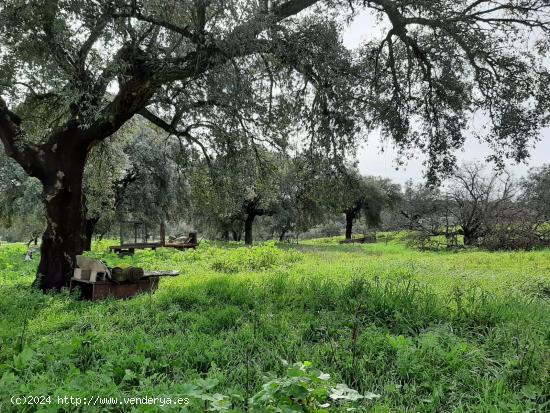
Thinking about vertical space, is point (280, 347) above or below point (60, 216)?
below

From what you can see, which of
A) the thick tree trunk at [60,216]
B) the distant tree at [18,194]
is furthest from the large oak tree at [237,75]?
the distant tree at [18,194]

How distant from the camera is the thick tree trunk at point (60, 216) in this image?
8.61 metres

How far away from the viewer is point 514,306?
5.34m

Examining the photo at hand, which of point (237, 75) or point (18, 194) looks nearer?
point (237, 75)

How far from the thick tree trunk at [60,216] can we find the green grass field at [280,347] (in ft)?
4.95

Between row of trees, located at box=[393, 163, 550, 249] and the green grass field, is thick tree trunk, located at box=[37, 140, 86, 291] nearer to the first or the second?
the green grass field

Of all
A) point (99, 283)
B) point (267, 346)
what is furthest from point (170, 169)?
point (267, 346)

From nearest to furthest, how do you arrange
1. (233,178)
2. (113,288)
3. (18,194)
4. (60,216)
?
(113,288) → (60,216) → (233,178) → (18,194)

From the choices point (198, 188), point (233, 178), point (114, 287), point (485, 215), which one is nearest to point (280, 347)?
point (114, 287)

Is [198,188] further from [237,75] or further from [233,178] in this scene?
[237,75]

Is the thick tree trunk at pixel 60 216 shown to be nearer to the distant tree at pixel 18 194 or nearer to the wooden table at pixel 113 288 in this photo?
the wooden table at pixel 113 288

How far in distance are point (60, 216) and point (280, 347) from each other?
6689 millimetres

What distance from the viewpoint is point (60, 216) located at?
880 cm

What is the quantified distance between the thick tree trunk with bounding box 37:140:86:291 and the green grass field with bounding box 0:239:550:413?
1.51 metres
